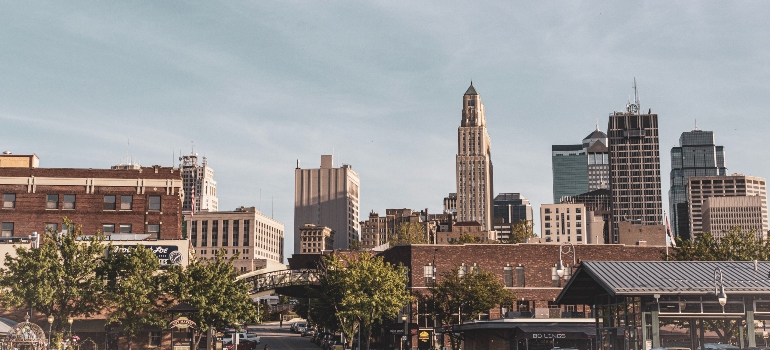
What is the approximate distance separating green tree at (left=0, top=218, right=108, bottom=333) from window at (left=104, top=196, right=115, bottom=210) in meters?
21.7

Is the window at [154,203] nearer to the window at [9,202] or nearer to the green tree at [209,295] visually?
the window at [9,202]

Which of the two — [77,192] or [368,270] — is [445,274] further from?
[77,192]

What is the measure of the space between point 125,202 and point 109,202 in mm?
1566

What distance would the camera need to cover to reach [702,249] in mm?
88000

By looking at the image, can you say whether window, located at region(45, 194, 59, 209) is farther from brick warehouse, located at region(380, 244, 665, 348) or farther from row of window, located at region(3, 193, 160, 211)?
brick warehouse, located at region(380, 244, 665, 348)

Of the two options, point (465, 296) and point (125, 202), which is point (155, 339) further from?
point (465, 296)

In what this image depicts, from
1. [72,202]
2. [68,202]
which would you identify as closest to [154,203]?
[72,202]

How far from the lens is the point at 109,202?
92625 mm

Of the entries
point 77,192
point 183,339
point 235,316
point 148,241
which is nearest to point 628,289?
point 235,316

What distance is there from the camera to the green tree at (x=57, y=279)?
6569 centimetres

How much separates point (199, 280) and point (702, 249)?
47731mm

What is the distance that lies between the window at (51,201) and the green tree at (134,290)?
2163 centimetres

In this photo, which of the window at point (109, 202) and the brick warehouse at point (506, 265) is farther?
the brick warehouse at point (506, 265)

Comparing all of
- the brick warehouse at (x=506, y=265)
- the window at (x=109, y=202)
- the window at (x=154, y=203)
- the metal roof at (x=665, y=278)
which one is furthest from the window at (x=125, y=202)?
the metal roof at (x=665, y=278)
